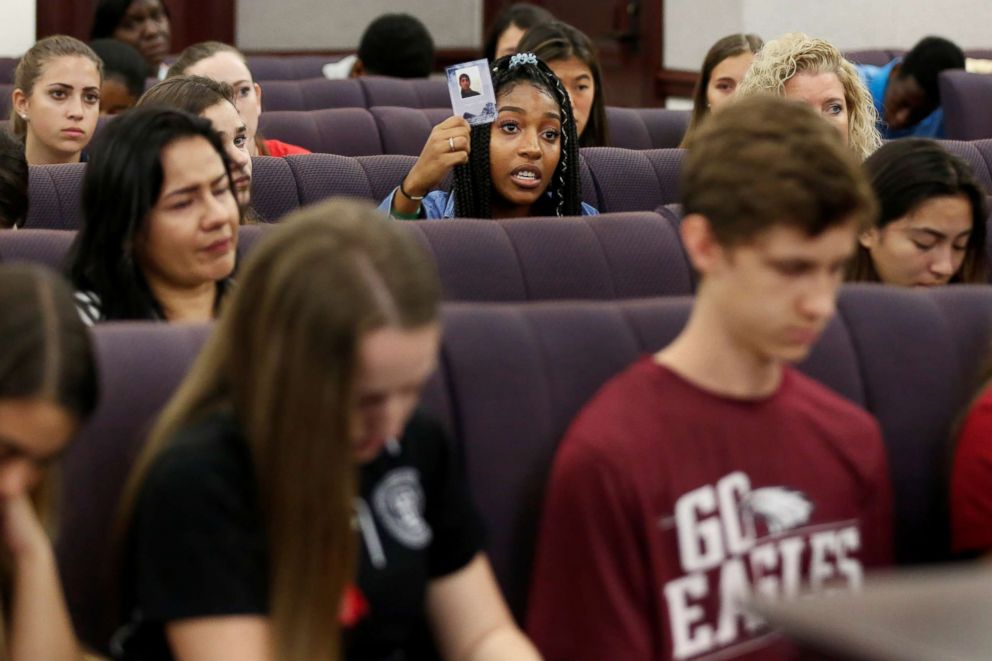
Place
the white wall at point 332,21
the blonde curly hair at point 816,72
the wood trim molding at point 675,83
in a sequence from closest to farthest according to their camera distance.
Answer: the blonde curly hair at point 816,72 → the wood trim molding at point 675,83 → the white wall at point 332,21

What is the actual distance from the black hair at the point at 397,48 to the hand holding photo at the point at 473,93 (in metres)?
3.33

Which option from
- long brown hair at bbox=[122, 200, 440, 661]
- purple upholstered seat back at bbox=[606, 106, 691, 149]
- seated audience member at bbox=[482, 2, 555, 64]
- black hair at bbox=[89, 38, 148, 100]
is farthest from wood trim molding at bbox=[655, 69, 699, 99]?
long brown hair at bbox=[122, 200, 440, 661]

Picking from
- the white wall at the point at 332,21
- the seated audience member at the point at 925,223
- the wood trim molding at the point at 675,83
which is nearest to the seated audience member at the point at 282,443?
the seated audience member at the point at 925,223

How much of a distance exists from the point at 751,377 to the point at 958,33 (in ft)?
21.5

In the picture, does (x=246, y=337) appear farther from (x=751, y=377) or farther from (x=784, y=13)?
(x=784, y=13)

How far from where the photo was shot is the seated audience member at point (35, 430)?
1357mm

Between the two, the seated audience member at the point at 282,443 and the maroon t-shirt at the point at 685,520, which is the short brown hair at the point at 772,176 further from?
the seated audience member at the point at 282,443

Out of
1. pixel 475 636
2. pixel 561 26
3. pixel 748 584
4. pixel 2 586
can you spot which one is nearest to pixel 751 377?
pixel 748 584

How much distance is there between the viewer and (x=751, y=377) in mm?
1725

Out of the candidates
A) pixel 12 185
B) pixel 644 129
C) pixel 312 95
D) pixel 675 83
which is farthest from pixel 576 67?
pixel 675 83

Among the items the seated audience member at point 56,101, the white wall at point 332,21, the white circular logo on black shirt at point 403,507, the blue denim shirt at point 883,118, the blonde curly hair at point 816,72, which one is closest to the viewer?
the white circular logo on black shirt at point 403,507

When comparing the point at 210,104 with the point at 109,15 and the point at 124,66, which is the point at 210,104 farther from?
the point at 109,15

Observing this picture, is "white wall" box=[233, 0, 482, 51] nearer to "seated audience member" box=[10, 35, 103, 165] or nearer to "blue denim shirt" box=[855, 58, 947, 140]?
"blue denim shirt" box=[855, 58, 947, 140]

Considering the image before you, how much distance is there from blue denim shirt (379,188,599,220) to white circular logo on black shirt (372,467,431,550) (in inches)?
77.6
